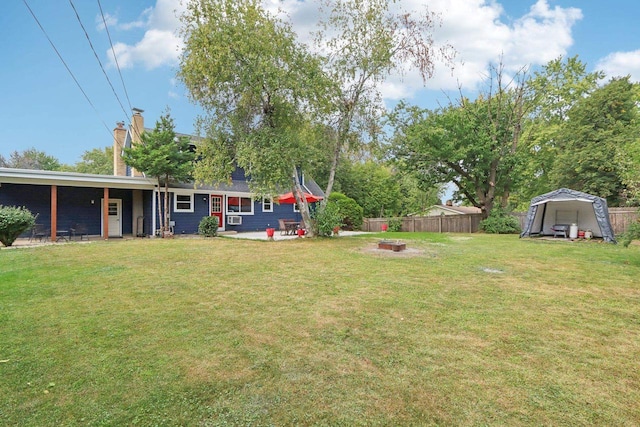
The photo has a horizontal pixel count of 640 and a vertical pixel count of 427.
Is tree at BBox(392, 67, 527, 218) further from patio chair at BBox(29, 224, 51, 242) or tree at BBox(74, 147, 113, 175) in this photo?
tree at BBox(74, 147, 113, 175)

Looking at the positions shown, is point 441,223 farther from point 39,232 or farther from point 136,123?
point 39,232

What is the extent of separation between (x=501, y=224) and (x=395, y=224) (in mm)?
5781

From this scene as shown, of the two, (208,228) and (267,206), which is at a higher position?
(267,206)

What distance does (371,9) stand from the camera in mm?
12039

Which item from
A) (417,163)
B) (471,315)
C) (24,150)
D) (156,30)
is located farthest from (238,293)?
(24,150)

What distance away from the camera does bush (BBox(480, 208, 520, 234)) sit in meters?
18.2

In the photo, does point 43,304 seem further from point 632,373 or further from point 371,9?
point 371,9

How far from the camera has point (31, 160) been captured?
3703cm

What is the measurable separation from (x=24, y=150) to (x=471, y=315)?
5038 centimetres

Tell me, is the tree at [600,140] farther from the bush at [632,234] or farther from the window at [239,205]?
the window at [239,205]

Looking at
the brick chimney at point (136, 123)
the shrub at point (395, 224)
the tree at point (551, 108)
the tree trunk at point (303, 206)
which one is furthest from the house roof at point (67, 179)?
the tree at point (551, 108)

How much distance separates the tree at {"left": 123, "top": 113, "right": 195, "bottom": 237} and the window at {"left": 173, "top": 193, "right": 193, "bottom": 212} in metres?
1.01

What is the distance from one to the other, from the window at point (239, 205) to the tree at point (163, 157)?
10.8 feet

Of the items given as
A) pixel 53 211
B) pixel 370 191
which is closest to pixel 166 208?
pixel 53 211
